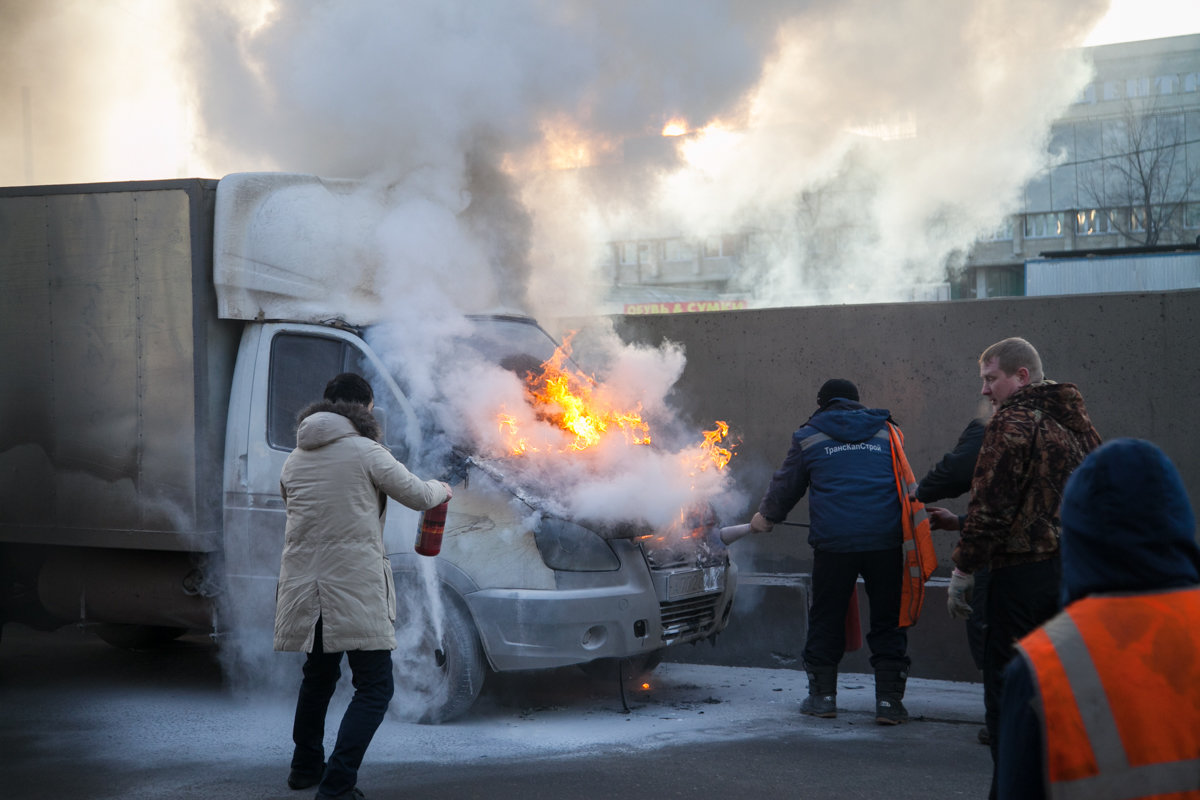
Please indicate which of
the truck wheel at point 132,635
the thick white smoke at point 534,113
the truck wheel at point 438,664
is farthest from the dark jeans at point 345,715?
the truck wheel at point 132,635

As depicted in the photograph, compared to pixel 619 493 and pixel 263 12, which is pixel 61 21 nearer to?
pixel 263 12

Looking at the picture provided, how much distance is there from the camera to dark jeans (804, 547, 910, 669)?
593cm

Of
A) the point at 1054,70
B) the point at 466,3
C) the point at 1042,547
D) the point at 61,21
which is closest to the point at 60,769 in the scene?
the point at 1042,547

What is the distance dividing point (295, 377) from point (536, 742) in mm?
2535

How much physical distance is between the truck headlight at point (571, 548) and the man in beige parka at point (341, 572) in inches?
42.1

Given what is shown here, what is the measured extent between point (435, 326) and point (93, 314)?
209 centimetres

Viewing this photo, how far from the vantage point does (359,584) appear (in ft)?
14.9

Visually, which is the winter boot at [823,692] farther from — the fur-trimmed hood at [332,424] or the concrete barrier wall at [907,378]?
the fur-trimmed hood at [332,424]

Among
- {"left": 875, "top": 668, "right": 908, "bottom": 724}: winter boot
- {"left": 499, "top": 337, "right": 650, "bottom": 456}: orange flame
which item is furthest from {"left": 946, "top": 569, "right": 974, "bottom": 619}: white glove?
{"left": 499, "top": 337, "right": 650, "bottom": 456}: orange flame

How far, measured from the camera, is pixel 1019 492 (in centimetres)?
428

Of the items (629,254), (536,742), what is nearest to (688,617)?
(536,742)

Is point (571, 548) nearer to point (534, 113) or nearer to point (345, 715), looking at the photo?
point (345, 715)

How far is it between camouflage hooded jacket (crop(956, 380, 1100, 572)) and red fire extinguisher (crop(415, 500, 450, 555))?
2.26 meters

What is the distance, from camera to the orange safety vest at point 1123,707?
5.47 ft
